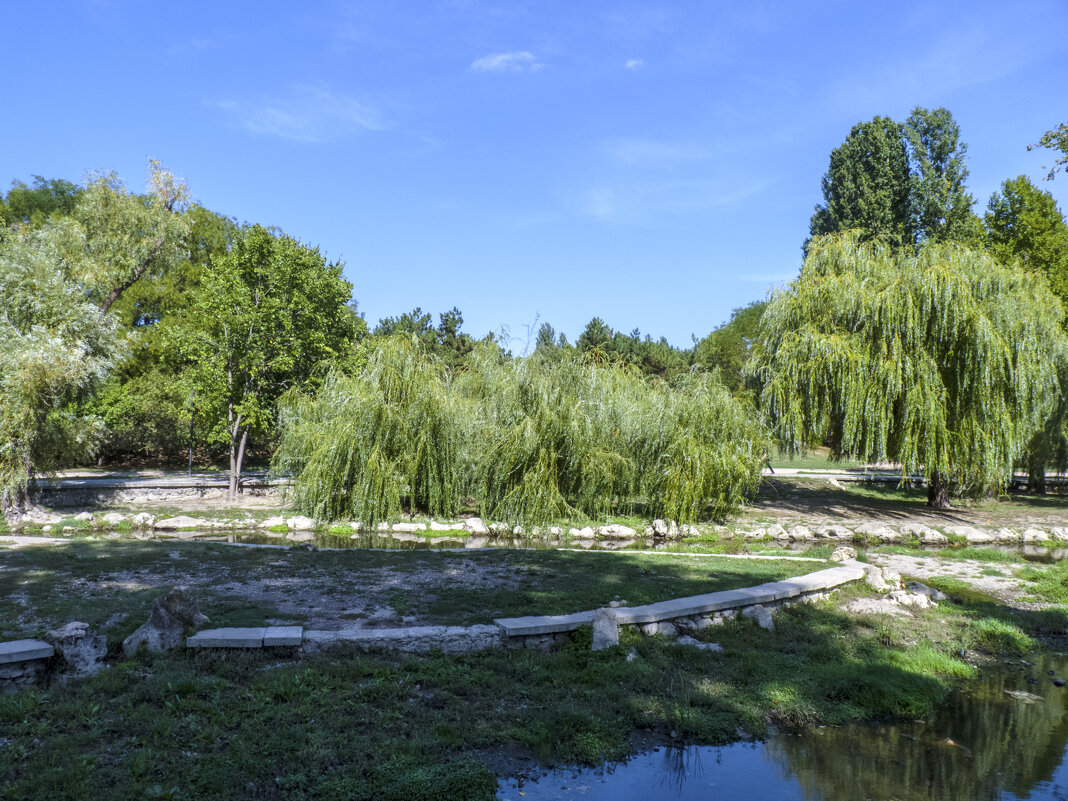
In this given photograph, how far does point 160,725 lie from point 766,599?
608 centimetres

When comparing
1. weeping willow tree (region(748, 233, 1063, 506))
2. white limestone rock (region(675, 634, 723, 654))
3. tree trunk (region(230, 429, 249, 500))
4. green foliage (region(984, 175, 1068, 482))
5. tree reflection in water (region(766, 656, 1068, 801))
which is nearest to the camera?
tree reflection in water (region(766, 656, 1068, 801))

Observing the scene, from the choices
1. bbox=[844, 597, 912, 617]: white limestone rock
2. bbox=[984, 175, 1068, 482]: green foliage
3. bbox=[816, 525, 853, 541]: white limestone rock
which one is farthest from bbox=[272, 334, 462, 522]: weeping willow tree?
bbox=[984, 175, 1068, 482]: green foliage

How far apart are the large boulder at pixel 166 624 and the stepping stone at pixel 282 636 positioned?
2.28 ft

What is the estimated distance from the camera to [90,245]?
19.1 meters

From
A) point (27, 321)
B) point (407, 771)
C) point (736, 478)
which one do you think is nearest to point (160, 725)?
point (407, 771)

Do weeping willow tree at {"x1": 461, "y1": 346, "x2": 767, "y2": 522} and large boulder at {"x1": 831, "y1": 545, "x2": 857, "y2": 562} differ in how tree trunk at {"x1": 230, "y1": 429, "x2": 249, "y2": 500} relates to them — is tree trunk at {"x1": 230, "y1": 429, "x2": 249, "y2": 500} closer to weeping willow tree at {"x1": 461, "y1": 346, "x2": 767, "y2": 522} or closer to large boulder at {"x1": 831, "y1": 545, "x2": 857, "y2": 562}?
weeping willow tree at {"x1": 461, "y1": 346, "x2": 767, "y2": 522}

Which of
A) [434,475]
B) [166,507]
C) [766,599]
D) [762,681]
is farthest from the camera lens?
[166,507]

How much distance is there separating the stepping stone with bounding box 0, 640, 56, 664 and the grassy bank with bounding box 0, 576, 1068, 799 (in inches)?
12.2

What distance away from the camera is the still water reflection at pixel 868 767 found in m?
4.42

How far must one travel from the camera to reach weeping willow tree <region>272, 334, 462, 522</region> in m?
14.1

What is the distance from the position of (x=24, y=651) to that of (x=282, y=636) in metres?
1.75

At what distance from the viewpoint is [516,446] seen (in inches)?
553

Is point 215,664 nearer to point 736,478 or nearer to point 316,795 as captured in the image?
point 316,795

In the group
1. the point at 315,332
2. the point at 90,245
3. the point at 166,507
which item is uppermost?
the point at 90,245
